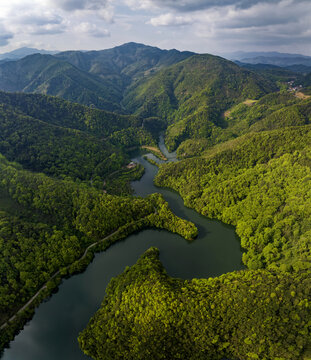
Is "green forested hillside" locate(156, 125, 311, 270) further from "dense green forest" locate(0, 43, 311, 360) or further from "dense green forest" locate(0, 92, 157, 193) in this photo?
"dense green forest" locate(0, 92, 157, 193)

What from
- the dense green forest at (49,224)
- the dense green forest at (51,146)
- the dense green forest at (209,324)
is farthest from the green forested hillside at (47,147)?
the dense green forest at (209,324)

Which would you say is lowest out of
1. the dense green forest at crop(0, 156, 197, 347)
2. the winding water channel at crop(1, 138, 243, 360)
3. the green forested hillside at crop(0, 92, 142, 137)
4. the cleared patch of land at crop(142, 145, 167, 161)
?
the winding water channel at crop(1, 138, 243, 360)

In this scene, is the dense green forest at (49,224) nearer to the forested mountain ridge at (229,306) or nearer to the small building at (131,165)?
the forested mountain ridge at (229,306)

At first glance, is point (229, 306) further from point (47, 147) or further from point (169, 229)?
point (47, 147)

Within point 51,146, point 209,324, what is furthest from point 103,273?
point 51,146

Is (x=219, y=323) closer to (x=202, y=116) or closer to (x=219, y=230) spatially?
(x=219, y=230)

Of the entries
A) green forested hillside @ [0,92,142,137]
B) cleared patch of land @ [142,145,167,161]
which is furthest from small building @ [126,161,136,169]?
green forested hillside @ [0,92,142,137]

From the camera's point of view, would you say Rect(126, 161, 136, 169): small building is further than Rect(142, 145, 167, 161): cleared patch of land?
No
